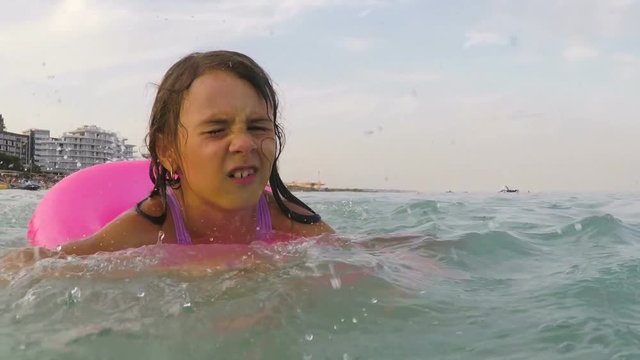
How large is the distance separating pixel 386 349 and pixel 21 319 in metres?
1.11

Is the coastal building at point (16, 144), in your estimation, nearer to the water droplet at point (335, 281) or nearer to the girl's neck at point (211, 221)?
the girl's neck at point (211, 221)

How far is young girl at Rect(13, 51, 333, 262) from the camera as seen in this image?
2.54m

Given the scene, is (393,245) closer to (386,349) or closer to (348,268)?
(348,268)

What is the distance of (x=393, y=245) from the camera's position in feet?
10.5

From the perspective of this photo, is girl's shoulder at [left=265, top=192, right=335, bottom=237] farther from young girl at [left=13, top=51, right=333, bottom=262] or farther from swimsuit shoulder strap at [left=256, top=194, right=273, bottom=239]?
young girl at [left=13, top=51, right=333, bottom=262]

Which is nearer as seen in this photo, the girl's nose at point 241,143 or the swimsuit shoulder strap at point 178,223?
the girl's nose at point 241,143

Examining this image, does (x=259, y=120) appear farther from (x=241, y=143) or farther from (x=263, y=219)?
(x=263, y=219)

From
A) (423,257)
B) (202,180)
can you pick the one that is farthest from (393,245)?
(202,180)

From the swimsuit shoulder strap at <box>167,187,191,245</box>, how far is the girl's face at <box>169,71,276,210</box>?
219 millimetres

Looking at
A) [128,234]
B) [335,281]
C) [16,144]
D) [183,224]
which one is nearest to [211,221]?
[183,224]

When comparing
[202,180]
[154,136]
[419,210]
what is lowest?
[419,210]

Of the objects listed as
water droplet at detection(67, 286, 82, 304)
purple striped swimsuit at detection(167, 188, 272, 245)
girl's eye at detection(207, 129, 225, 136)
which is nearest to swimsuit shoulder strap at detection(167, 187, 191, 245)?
purple striped swimsuit at detection(167, 188, 272, 245)

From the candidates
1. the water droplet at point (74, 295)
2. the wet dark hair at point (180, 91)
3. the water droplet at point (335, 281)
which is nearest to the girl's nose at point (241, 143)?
the wet dark hair at point (180, 91)

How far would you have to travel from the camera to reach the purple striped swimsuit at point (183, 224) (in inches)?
111
